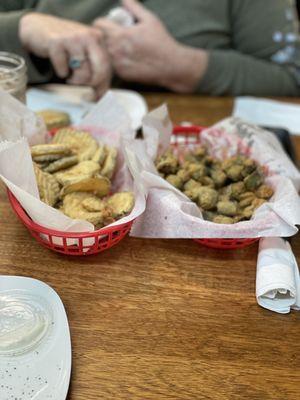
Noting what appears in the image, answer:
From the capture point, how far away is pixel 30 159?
60 centimetres

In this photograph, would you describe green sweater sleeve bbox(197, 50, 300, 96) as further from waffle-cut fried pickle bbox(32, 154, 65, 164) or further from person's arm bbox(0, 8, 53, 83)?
waffle-cut fried pickle bbox(32, 154, 65, 164)

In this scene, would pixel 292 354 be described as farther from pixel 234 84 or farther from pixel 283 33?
pixel 283 33

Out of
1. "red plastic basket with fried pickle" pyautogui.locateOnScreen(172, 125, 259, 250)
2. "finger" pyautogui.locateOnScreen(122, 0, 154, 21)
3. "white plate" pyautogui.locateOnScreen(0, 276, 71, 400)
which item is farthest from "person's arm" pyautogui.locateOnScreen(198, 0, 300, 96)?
"white plate" pyautogui.locateOnScreen(0, 276, 71, 400)

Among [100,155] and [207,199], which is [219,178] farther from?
[100,155]

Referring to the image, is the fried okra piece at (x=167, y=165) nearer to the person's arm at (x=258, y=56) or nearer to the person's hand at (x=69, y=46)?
the person's hand at (x=69, y=46)

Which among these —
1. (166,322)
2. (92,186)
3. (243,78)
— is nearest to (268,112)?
(243,78)

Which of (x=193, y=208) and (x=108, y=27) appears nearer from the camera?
(x=193, y=208)

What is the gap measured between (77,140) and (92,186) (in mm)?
118

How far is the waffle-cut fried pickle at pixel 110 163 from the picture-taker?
706 millimetres

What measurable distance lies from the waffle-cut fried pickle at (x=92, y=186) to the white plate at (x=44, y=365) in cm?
15

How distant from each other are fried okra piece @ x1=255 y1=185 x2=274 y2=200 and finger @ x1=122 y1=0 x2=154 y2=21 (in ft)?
2.19

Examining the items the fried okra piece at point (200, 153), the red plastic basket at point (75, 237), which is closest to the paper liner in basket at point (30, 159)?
the red plastic basket at point (75, 237)

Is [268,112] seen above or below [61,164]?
below

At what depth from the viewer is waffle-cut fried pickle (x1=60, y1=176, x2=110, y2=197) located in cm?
65
